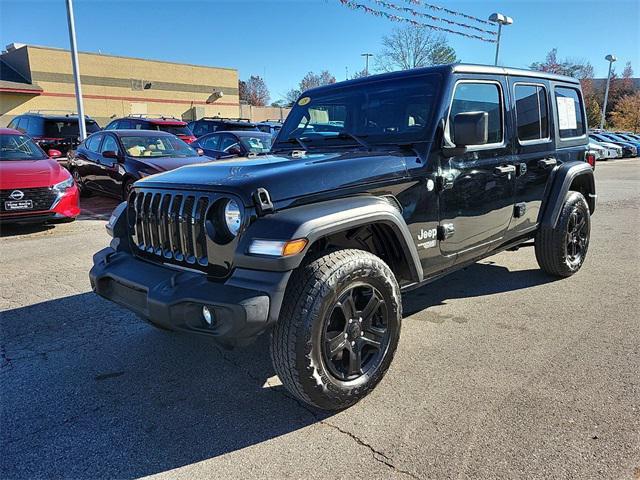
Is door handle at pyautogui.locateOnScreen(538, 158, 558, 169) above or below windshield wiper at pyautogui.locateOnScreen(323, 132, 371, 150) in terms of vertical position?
below

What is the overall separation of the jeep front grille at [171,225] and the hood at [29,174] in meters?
4.95

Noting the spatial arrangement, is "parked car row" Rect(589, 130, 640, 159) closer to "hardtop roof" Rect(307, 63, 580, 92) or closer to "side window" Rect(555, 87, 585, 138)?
"side window" Rect(555, 87, 585, 138)

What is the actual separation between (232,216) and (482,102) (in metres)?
2.39

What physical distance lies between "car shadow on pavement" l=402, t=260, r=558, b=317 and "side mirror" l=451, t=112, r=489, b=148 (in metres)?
1.64

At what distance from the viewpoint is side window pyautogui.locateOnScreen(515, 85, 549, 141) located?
429cm

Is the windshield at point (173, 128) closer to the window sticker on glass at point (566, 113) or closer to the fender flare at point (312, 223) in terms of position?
the window sticker on glass at point (566, 113)

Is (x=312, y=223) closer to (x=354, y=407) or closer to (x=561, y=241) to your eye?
(x=354, y=407)

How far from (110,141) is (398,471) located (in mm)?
9143

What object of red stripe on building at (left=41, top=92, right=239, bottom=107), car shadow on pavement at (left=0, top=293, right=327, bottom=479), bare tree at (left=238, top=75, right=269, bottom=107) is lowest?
car shadow on pavement at (left=0, top=293, right=327, bottom=479)

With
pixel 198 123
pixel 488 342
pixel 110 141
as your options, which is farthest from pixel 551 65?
pixel 488 342

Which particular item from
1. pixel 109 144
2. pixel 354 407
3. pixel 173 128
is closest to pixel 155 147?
pixel 109 144

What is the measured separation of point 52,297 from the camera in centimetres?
465

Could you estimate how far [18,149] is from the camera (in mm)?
8023

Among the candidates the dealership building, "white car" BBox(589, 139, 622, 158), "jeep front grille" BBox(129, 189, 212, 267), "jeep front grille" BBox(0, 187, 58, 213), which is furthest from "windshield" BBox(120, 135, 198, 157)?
the dealership building
